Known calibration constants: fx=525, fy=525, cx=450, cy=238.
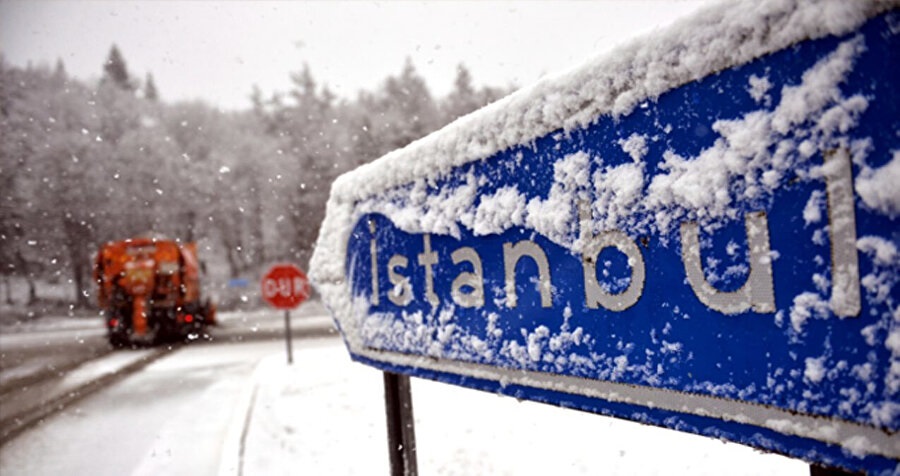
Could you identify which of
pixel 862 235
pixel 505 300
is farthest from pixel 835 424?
pixel 505 300

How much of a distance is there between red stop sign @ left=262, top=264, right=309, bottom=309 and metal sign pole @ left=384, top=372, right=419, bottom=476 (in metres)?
7.69

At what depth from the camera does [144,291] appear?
14.4 m

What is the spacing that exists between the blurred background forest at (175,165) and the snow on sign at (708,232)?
32.1 metres

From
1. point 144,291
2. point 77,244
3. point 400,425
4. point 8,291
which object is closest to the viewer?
point 400,425

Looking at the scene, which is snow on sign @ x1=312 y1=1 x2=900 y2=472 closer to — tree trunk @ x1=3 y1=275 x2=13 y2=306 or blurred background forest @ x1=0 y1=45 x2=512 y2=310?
blurred background forest @ x1=0 y1=45 x2=512 y2=310

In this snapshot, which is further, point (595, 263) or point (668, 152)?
point (595, 263)

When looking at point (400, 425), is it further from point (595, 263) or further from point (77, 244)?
point (77, 244)

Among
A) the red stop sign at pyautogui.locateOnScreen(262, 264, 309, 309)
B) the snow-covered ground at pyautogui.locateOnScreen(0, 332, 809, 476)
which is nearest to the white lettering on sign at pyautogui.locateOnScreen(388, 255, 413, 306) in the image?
the snow-covered ground at pyautogui.locateOnScreen(0, 332, 809, 476)

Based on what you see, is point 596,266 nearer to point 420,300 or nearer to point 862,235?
point 862,235

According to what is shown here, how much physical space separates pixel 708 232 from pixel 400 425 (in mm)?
1276

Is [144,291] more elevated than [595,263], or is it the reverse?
[595,263]

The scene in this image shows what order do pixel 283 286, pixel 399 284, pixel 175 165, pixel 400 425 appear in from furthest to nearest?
pixel 175 165
pixel 283 286
pixel 400 425
pixel 399 284

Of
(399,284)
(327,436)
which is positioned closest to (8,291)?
(327,436)

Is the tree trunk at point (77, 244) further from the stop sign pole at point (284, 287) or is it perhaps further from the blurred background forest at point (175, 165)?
the stop sign pole at point (284, 287)
